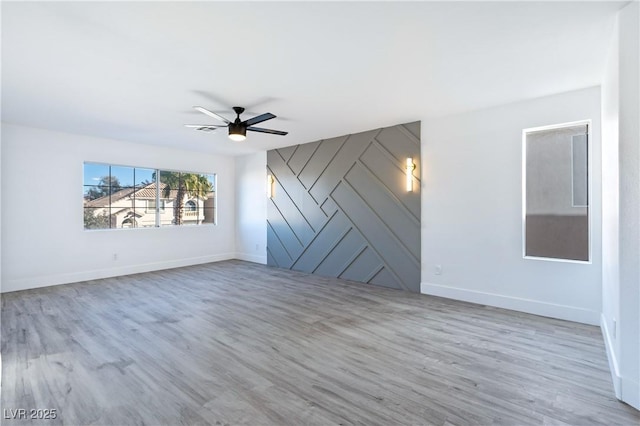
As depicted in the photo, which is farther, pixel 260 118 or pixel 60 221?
pixel 60 221

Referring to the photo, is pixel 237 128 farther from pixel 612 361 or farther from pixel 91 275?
pixel 612 361

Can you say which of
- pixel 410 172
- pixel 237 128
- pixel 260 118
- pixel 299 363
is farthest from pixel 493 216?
pixel 237 128

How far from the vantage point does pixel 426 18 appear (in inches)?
84.7

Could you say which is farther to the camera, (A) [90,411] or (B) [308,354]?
(B) [308,354]

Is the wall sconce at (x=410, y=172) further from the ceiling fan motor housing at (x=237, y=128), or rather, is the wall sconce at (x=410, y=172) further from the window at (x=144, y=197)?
the window at (x=144, y=197)

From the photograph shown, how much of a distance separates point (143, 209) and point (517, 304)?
6691 mm

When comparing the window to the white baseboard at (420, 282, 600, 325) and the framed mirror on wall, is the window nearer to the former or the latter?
the white baseboard at (420, 282, 600, 325)

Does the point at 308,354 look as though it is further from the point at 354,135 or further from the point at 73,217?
the point at 73,217

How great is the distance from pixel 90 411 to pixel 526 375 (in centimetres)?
303

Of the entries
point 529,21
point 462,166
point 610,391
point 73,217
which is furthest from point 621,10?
point 73,217

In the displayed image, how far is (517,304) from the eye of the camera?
381cm

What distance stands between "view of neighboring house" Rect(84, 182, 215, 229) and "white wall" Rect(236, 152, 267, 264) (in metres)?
0.75

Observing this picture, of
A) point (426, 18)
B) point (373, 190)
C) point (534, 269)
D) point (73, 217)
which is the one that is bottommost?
point (534, 269)

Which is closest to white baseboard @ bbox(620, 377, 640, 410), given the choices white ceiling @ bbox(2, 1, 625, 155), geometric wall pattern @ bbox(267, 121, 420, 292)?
white ceiling @ bbox(2, 1, 625, 155)
